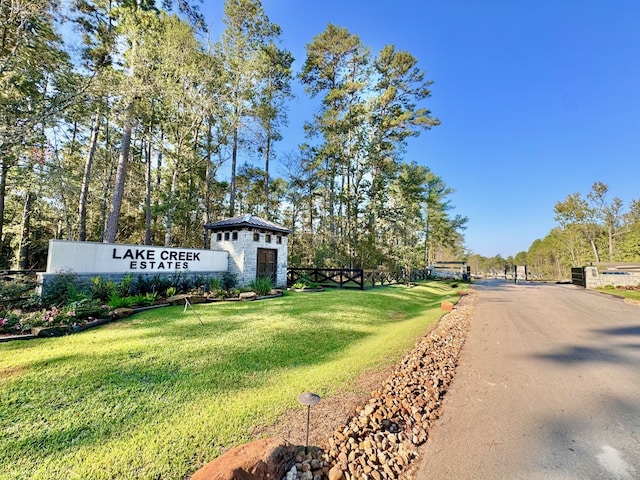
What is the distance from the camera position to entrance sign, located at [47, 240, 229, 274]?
662 cm

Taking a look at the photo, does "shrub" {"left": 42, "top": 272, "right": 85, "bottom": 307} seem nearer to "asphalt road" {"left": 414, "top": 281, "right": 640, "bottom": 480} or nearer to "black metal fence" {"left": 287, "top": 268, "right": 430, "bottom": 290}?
"asphalt road" {"left": 414, "top": 281, "right": 640, "bottom": 480}

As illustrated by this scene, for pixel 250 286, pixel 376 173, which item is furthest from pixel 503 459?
pixel 376 173

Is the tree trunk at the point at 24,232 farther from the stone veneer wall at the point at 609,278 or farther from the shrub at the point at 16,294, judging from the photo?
the stone veneer wall at the point at 609,278

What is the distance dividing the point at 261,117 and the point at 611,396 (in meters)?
16.6

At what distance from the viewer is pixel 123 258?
7750 mm

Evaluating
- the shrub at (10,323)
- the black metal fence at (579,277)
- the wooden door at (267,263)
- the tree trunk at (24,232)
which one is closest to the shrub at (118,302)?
the shrub at (10,323)

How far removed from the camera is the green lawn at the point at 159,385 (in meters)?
2.05

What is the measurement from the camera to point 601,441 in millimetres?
2236

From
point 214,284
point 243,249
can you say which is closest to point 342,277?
point 243,249

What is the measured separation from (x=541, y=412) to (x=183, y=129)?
16286mm

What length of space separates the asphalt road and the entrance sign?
8.39 meters

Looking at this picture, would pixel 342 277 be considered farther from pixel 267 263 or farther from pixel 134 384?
pixel 134 384

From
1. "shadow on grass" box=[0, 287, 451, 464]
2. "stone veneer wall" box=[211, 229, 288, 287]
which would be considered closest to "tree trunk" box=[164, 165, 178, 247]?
"stone veneer wall" box=[211, 229, 288, 287]

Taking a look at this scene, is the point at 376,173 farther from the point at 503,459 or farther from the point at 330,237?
the point at 503,459
